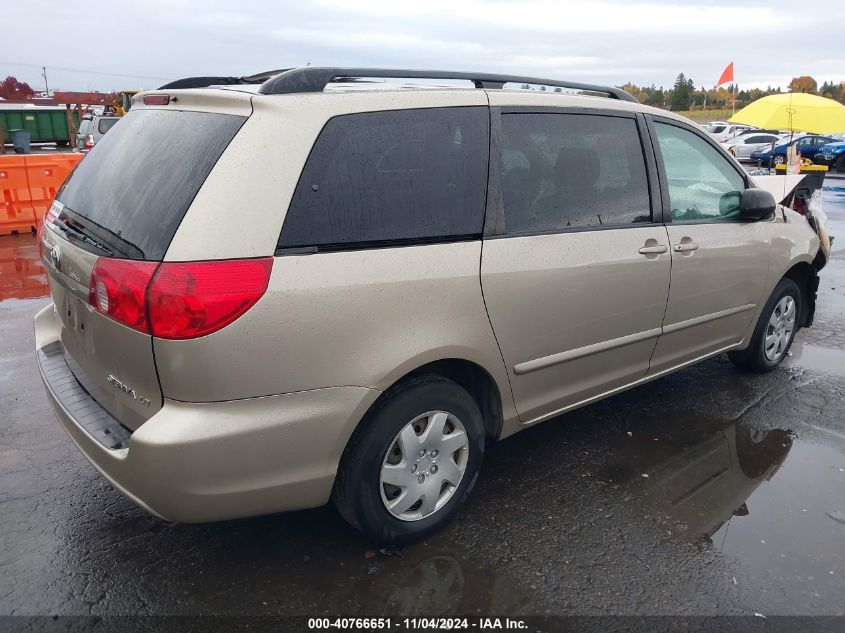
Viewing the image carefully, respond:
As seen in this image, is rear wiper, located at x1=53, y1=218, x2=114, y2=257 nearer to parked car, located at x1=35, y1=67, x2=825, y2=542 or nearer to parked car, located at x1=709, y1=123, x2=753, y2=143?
parked car, located at x1=35, y1=67, x2=825, y2=542

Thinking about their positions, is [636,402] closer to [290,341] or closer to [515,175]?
[515,175]

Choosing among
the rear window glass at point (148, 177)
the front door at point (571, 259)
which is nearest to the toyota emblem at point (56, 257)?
the rear window glass at point (148, 177)

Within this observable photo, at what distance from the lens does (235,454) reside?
2295mm

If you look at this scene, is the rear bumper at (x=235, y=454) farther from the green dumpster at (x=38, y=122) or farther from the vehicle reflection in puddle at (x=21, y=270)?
the green dumpster at (x=38, y=122)

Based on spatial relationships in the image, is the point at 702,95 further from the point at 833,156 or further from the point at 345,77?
the point at 345,77

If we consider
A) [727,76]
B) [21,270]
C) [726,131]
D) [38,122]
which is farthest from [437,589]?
[726,131]

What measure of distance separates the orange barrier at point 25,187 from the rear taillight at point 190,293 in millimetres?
9036

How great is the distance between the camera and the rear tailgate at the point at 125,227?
232 cm

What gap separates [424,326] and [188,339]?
88cm

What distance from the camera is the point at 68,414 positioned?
8.94ft

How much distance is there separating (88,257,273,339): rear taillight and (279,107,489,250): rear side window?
0.19 metres

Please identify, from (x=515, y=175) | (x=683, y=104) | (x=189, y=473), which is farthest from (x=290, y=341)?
(x=683, y=104)

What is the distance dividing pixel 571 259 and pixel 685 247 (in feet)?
3.14

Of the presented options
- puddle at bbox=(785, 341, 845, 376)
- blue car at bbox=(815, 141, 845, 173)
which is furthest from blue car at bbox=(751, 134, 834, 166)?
puddle at bbox=(785, 341, 845, 376)
